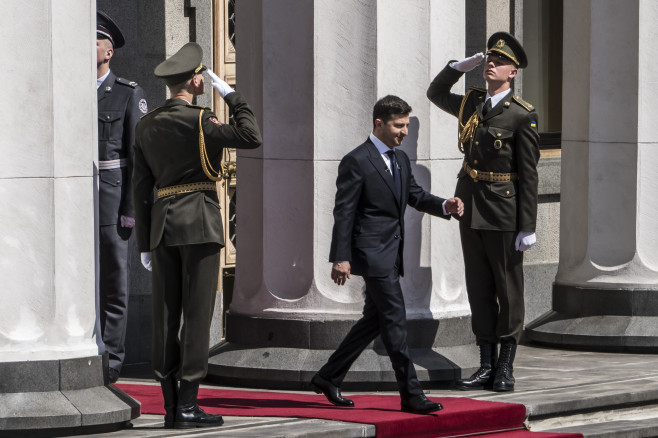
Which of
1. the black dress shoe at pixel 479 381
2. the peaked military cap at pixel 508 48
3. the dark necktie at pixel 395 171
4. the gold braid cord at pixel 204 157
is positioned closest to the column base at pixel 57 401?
the gold braid cord at pixel 204 157

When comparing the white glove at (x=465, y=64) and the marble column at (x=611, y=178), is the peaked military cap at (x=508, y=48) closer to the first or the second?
the white glove at (x=465, y=64)

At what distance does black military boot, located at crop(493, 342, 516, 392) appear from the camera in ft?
35.9

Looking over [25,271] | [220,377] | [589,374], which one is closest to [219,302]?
[220,377]

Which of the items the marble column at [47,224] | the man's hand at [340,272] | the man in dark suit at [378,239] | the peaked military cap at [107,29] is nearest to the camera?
the marble column at [47,224]

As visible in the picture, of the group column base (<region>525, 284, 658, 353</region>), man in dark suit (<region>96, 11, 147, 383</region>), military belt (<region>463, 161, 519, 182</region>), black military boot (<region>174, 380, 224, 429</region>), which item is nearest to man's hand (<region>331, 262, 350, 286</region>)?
black military boot (<region>174, 380, 224, 429</region>)

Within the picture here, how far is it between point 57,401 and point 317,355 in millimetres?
2312

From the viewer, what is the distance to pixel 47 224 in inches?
372

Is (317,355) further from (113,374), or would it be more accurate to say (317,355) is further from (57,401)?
(57,401)

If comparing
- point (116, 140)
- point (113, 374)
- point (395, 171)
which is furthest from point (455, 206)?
point (113, 374)

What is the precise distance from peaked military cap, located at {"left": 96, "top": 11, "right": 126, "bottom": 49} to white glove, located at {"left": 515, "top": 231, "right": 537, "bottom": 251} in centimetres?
279

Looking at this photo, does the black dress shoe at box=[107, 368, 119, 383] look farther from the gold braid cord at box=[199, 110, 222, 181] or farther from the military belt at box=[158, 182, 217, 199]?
the gold braid cord at box=[199, 110, 222, 181]

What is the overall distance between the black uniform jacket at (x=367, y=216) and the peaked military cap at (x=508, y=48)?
1378 millimetres

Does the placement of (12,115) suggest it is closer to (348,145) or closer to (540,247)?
(348,145)

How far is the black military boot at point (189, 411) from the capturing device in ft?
31.1
